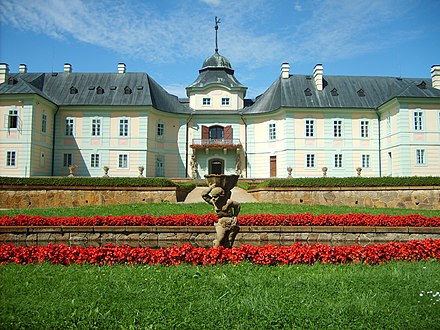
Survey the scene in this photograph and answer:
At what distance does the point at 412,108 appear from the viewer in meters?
30.1

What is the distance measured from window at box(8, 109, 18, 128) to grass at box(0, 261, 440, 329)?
26.6m

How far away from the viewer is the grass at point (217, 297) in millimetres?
4512

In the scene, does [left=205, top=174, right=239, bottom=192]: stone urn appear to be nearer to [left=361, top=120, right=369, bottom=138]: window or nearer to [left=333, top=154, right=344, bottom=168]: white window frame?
[left=333, top=154, right=344, bottom=168]: white window frame

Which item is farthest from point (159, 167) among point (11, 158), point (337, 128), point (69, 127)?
point (337, 128)

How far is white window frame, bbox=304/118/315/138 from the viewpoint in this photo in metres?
33.5

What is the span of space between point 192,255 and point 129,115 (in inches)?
1103

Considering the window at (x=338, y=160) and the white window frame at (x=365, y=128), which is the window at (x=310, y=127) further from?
the white window frame at (x=365, y=128)

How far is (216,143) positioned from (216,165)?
2.54 metres

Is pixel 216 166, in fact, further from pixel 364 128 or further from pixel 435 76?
pixel 435 76

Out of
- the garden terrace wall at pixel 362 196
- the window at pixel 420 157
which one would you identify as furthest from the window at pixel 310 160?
the garden terrace wall at pixel 362 196

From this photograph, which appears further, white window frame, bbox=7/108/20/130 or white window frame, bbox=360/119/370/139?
white window frame, bbox=360/119/370/139

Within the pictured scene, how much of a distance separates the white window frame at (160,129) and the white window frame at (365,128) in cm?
1876

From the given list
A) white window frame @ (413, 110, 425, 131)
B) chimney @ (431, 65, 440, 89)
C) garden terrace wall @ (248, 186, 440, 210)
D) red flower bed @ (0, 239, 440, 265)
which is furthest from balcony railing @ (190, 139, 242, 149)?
red flower bed @ (0, 239, 440, 265)

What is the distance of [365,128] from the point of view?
112ft
